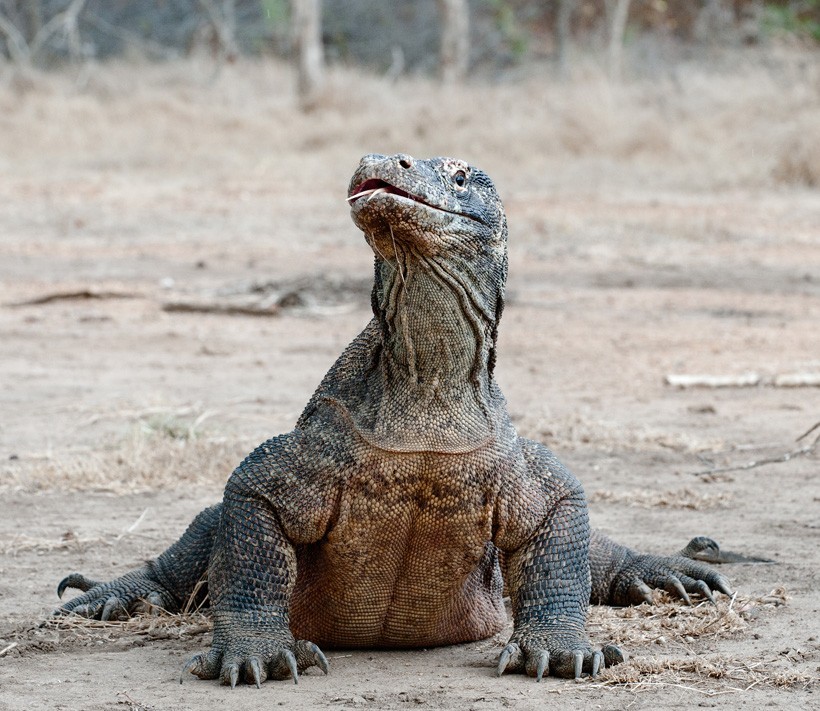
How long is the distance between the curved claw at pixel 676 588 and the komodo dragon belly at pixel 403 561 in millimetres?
691

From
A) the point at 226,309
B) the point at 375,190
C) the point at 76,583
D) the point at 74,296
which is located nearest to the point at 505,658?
the point at 375,190

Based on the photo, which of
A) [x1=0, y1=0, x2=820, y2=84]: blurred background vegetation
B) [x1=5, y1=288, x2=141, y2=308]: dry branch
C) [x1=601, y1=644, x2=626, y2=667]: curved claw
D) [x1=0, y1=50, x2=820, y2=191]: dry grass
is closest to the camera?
[x1=601, y1=644, x2=626, y2=667]: curved claw

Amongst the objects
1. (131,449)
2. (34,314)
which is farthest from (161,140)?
(131,449)

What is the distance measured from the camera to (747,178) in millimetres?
16188

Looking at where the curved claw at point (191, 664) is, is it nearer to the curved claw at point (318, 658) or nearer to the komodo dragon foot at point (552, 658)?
the curved claw at point (318, 658)

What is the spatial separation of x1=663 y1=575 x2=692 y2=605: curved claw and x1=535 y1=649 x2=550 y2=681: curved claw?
0.93 meters

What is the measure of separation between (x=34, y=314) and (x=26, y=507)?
4.66m

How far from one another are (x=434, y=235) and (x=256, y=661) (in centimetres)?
109

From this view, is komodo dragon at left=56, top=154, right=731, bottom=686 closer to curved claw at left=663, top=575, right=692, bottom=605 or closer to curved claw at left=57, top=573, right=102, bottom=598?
curved claw at left=663, top=575, right=692, bottom=605

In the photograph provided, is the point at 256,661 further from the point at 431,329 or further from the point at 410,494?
the point at 431,329

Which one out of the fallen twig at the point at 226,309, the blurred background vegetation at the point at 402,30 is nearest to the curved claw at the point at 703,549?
the fallen twig at the point at 226,309

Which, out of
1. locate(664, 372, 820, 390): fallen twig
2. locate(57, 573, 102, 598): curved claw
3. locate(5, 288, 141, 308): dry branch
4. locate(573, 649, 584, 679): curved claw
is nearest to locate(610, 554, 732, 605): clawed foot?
locate(573, 649, 584, 679): curved claw

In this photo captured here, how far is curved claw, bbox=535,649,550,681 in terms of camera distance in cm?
355

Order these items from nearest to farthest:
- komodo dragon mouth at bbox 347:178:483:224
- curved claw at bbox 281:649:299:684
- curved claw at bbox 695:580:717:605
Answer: komodo dragon mouth at bbox 347:178:483:224 < curved claw at bbox 281:649:299:684 < curved claw at bbox 695:580:717:605
